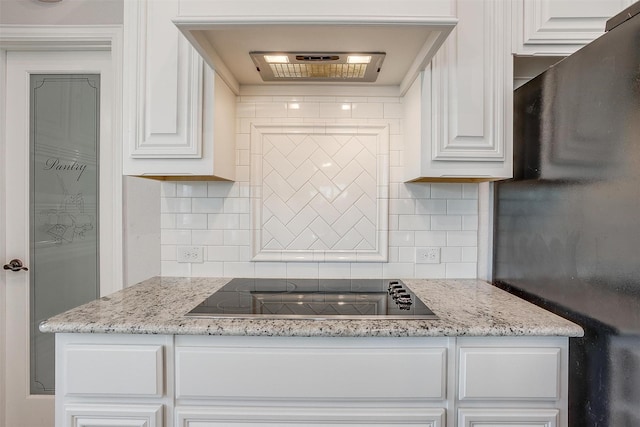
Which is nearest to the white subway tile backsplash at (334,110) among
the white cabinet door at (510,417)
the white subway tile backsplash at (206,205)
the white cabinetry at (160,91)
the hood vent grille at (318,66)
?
the hood vent grille at (318,66)

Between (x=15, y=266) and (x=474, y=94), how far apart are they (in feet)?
7.99

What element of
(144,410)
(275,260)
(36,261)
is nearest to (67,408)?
(144,410)

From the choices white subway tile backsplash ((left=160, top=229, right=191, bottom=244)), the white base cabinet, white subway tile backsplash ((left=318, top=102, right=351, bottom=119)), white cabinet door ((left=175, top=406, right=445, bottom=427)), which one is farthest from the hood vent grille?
white cabinet door ((left=175, top=406, right=445, bottom=427))

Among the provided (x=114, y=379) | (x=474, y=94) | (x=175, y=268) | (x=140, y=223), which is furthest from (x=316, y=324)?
(x=140, y=223)

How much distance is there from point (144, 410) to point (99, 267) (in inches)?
41.9

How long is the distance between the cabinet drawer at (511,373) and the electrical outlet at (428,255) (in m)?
0.70

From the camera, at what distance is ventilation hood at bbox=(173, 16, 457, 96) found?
3.96ft

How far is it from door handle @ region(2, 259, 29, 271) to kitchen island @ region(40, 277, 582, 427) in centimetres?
109

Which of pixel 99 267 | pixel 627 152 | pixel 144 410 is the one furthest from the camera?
pixel 99 267

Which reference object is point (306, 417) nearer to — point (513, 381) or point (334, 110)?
point (513, 381)

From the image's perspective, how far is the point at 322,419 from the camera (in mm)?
1162

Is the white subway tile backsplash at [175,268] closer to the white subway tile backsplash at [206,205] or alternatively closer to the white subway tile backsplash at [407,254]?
the white subway tile backsplash at [206,205]

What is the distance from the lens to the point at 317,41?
134 cm

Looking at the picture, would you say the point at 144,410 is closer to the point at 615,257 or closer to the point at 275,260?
the point at 275,260
